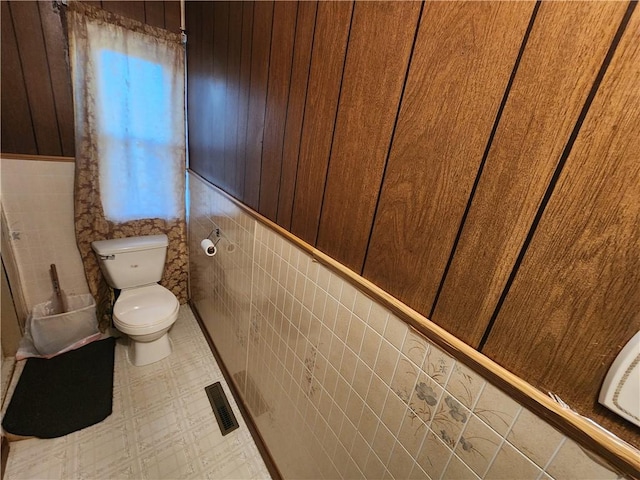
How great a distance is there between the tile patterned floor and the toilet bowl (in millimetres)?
103

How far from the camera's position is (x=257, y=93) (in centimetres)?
114

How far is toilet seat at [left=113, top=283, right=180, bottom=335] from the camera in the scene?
1633mm

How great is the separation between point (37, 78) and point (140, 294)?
4.65 feet

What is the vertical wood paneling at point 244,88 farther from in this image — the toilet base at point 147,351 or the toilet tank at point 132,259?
the toilet base at point 147,351

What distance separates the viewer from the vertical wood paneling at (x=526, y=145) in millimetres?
383

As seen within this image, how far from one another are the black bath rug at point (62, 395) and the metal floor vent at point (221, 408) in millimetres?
555

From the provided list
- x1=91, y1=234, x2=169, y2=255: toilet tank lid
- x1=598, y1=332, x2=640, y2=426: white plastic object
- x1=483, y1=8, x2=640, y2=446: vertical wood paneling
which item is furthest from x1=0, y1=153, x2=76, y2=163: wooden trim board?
x1=598, y1=332, x2=640, y2=426: white plastic object

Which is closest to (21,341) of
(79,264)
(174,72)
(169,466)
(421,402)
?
(79,264)

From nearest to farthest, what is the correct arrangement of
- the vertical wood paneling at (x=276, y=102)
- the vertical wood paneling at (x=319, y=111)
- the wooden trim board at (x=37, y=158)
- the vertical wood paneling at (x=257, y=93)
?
the vertical wood paneling at (x=319, y=111) → the vertical wood paneling at (x=276, y=102) → the vertical wood paneling at (x=257, y=93) → the wooden trim board at (x=37, y=158)

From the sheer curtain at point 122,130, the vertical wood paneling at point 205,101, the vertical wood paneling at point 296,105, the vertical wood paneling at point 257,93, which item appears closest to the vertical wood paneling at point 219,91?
the vertical wood paneling at point 205,101

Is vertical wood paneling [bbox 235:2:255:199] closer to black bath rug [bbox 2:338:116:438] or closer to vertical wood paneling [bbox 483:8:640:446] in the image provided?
vertical wood paneling [bbox 483:8:640:446]

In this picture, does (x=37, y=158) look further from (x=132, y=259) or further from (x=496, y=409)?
(x=496, y=409)

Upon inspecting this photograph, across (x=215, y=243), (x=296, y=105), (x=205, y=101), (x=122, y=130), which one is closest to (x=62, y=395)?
(x=215, y=243)

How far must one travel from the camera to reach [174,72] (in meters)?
1.80
